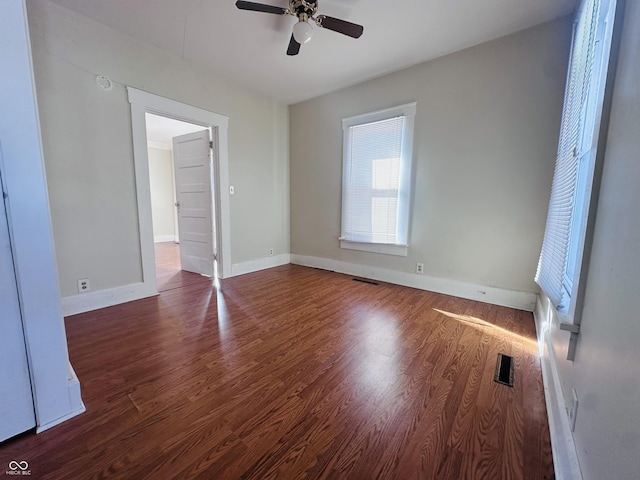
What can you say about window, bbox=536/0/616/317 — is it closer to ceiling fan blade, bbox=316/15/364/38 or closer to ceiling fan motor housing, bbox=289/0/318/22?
ceiling fan blade, bbox=316/15/364/38

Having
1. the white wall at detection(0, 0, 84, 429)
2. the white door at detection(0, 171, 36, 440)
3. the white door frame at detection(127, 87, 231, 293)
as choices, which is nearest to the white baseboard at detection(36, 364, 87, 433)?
the white wall at detection(0, 0, 84, 429)

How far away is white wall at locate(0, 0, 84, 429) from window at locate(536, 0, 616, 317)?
2.32 meters

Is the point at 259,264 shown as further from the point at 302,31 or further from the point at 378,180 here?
the point at 302,31

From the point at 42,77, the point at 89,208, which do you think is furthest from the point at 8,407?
the point at 42,77

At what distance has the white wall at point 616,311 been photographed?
651 millimetres

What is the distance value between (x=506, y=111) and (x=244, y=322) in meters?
3.22

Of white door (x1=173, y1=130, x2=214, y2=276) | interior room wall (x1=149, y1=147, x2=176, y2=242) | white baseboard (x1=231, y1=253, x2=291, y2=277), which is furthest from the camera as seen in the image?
interior room wall (x1=149, y1=147, x2=176, y2=242)

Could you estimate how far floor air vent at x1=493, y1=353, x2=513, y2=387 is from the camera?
1526mm

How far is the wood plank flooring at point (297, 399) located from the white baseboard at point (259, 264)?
1.33 meters

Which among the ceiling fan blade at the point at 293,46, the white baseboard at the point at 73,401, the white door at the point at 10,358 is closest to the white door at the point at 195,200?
the ceiling fan blade at the point at 293,46

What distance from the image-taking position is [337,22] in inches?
78.8

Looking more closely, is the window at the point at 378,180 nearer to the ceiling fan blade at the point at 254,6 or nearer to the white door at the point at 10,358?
the ceiling fan blade at the point at 254,6

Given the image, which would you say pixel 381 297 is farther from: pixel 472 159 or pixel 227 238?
pixel 227 238

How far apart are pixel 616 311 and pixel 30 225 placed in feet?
7.12
